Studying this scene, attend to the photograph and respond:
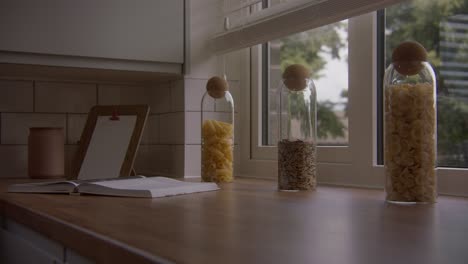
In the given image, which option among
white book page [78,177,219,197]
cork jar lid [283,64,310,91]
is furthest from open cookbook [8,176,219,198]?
cork jar lid [283,64,310,91]

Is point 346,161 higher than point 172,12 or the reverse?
the reverse

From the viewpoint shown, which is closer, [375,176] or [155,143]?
[375,176]

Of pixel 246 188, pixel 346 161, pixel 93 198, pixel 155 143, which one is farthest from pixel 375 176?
pixel 155 143

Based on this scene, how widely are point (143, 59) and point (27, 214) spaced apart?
82 cm

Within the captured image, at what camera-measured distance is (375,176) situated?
150 cm

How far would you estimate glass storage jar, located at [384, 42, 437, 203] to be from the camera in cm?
110

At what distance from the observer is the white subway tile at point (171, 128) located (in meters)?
1.99

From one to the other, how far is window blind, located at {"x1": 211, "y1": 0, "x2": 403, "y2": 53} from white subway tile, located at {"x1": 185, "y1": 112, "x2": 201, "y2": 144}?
218 millimetres

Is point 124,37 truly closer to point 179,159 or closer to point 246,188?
point 179,159

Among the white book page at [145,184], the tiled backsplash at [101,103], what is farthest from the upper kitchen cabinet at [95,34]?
the white book page at [145,184]

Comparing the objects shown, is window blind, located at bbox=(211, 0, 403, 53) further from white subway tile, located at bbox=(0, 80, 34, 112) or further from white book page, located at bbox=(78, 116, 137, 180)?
white subway tile, located at bbox=(0, 80, 34, 112)

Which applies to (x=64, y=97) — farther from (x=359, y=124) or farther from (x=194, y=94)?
(x=359, y=124)

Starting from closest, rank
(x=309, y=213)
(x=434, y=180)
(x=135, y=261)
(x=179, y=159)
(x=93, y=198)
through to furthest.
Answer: (x=135, y=261) → (x=309, y=213) → (x=434, y=180) → (x=93, y=198) → (x=179, y=159)

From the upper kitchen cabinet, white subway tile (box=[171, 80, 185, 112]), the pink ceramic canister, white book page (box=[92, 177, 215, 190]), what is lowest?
white book page (box=[92, 177, 215, 190])
